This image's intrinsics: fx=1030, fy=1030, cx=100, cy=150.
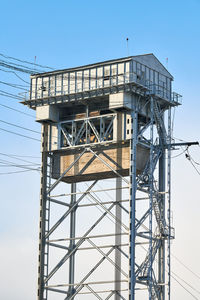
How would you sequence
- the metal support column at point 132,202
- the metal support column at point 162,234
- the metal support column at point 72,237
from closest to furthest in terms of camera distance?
the metal support column at point 132,202, the metal support column at point 162,234, the metal support column at point 72,237

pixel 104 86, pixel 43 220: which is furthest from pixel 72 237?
pixel 104 86

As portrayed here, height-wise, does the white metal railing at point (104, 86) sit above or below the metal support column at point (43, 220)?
above

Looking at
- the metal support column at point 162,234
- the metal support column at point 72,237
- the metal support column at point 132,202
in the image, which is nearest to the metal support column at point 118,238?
the metal support column at point 132,202

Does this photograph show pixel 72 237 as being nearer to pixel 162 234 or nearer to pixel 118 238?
pixel 118 238

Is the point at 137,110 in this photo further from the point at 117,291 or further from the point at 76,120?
the point at 117,291

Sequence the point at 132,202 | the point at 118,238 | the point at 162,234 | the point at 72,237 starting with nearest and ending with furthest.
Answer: the point at 132,202
the point at 118,238
the point at 162,234
the point at 72,237

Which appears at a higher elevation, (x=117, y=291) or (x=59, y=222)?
(x=59, y=222)

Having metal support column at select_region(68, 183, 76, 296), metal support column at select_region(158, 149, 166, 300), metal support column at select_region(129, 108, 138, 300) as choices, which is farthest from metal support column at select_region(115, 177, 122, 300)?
metal support column at select_region(68, 183, 76, 296)

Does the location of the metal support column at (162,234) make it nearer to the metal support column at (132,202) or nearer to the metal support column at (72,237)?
the metal support column at (132,202)

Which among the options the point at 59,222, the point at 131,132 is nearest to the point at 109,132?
the point at 131,132

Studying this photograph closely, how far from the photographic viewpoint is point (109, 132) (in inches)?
3039

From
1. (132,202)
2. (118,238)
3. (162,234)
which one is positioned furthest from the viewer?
(162,234)

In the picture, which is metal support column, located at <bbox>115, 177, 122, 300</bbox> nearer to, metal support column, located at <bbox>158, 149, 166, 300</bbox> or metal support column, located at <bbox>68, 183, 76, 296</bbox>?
metal support column, located at <bbox>158, 149, 166, 300</bbox>

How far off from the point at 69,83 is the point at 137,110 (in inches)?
246
